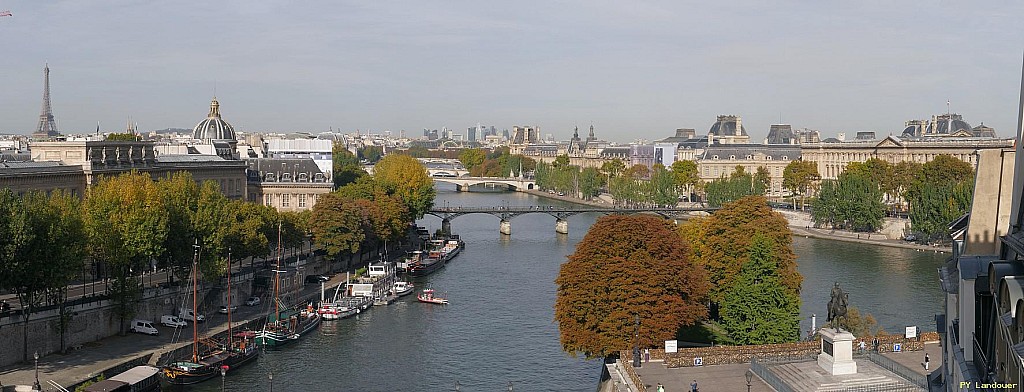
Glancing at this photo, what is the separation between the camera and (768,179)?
10831cm

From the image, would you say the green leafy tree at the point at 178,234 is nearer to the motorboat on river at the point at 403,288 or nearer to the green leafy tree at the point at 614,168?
the motorboat on river at the point at 403,288

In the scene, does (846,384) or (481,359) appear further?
(481,359)

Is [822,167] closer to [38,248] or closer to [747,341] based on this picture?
[747,341]

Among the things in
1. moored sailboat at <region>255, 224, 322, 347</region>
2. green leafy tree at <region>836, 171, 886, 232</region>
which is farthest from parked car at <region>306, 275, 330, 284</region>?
green leafy tree at <region>836, 171, 886, 232</region>

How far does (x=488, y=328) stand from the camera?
4144 cm

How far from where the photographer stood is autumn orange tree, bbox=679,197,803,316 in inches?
1476

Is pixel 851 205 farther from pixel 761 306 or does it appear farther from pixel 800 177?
pixel 761 306

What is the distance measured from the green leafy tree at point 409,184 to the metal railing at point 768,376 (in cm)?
4415

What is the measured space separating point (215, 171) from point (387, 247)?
10422mm

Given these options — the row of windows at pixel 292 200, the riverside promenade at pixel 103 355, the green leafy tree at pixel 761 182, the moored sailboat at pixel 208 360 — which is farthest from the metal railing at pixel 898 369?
the green leafy tree at pixel 761 182

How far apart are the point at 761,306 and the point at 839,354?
8.94 meters

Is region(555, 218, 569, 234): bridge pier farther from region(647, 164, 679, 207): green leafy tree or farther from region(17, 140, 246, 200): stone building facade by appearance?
region(17, 140, 246, 200): stone building facade

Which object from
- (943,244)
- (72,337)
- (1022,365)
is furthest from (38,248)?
(943,244)

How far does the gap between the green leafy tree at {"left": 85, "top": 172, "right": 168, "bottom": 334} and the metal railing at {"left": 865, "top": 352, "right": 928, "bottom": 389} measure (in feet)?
72.6
